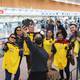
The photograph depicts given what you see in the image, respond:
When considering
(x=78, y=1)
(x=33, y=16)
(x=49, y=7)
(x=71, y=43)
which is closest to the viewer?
(x=71, y=43)

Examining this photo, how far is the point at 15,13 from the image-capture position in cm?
1374

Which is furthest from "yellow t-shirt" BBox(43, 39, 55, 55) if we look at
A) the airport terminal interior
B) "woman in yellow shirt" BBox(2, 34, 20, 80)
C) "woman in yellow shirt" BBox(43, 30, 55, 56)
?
"woman in yellow shirt" BBox(2, 34, 20, 80)

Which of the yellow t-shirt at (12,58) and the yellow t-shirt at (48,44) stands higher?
the yellow t-shirt at (48,44)

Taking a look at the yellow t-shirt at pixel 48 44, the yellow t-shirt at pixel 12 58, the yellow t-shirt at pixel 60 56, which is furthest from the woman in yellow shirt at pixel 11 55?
the yellow t-shirt at pixel 60 56

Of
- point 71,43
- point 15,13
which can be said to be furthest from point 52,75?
point 15,13

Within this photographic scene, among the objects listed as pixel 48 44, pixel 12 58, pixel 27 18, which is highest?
pixel 27 18

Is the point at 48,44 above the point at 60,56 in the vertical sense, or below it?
above

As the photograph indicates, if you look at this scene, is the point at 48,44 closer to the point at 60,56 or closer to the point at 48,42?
the point at 48,42

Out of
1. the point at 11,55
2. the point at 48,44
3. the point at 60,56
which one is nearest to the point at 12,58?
the point at 11,55

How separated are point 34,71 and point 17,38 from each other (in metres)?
2.35

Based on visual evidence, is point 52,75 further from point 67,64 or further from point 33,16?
point 33,16

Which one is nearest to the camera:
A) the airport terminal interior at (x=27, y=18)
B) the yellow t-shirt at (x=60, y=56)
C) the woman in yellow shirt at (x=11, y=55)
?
the woman in yellow shirt at (x=11, y=55)

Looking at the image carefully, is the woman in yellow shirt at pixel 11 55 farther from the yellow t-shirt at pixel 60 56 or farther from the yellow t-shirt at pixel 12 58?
the yellow t-shirt at pixel 60 56

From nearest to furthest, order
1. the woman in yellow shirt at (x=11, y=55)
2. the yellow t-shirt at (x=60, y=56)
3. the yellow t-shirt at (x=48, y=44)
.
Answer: the woman in yellow shirt at (x=11, y=55)
the yellow t-shirt at (x=60, y=56)
the yellow t-shirt at (x=48, y=44)
